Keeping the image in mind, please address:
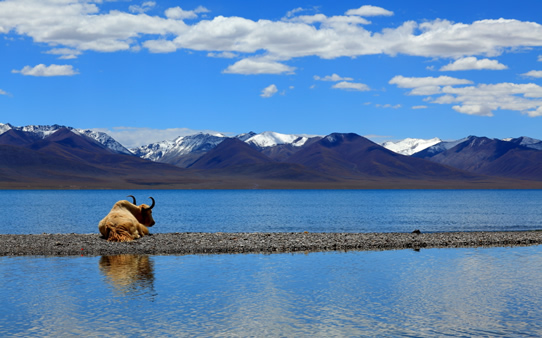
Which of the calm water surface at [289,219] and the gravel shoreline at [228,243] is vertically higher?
the gravel shoreline at [228,243]

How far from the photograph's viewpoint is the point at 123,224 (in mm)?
31734

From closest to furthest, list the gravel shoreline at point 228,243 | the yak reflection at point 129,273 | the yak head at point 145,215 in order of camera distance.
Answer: the yak reflection at point 129,273 < the gravel shoreline at point 228,243 < the yak head at point 145,215

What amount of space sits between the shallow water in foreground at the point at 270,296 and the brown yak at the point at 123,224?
16.1ft

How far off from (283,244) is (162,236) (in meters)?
7.77

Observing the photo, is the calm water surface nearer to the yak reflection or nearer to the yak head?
the yak head

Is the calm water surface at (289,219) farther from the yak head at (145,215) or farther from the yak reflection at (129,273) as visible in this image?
the yak reflection at (129,273)

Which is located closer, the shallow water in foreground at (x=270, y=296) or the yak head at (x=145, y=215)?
the shallow water in foreground at (x=270, y=296)

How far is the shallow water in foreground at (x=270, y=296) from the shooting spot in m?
14.5

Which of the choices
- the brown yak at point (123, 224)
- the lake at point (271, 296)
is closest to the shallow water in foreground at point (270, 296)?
the lake at point (271, 296)

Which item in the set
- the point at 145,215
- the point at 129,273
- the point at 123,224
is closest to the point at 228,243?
the point at 123,224

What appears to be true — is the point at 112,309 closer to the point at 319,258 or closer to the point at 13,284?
the point at 13,284

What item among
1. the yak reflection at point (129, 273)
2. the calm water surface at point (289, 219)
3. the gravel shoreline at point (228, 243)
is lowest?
the calm water surface at point (289, 219)

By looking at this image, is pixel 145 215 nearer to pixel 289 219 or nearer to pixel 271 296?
pixel 271 296

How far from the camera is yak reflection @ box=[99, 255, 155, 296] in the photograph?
1914cm
